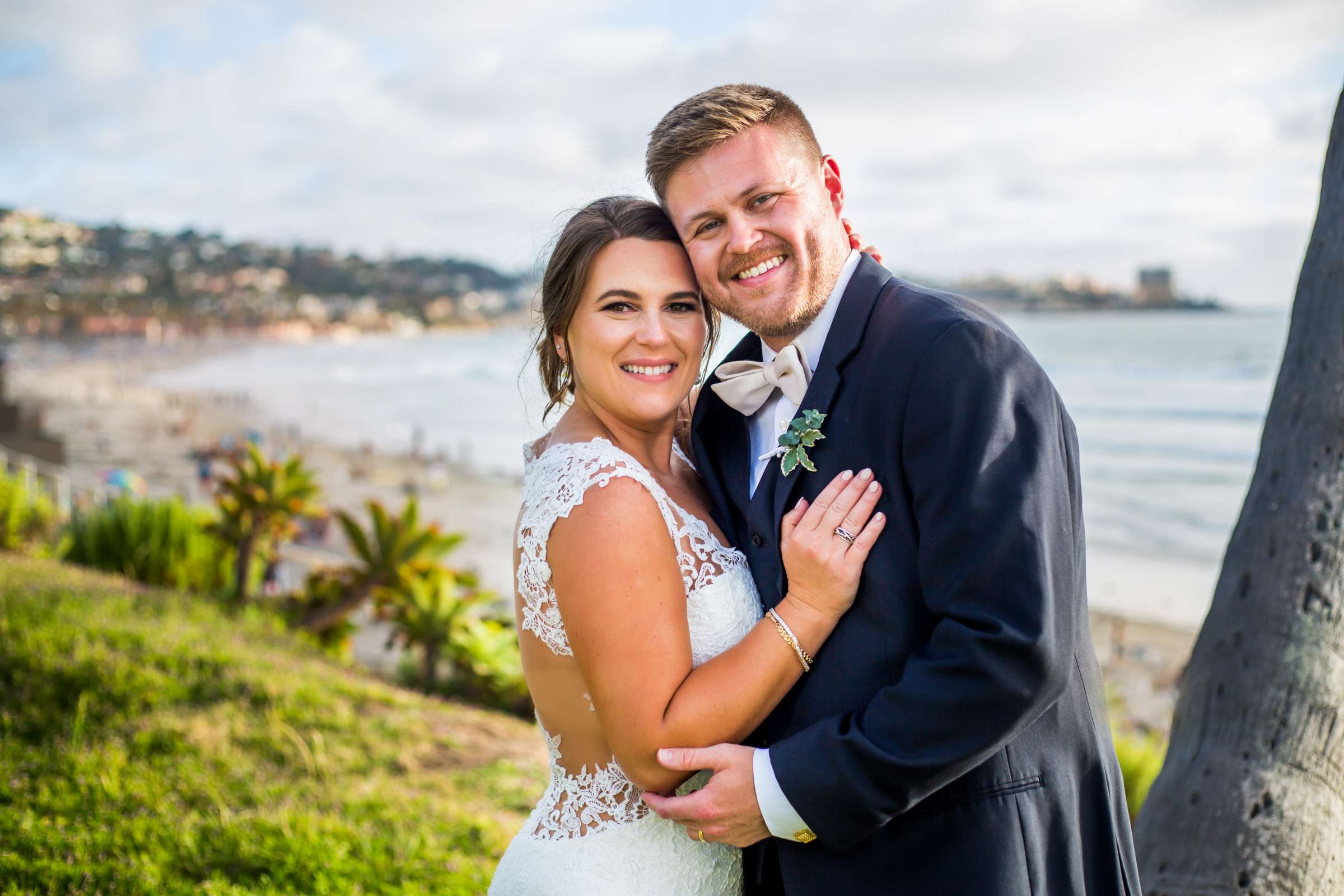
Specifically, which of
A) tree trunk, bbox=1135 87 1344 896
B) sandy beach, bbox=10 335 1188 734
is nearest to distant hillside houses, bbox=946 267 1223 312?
sandy beach, bbox=10 335 1188 734

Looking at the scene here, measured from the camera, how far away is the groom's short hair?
8.35ft

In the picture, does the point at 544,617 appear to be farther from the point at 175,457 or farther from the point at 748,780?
the point at 175,457

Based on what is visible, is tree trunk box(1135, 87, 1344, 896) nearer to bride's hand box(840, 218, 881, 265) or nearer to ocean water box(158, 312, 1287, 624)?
bride's hand box(840, 218, 881, 265)

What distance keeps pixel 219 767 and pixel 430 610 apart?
3.11m

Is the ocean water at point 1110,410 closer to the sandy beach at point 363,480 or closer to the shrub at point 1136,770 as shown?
the sandy beach at point 363,480

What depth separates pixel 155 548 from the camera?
343 inches

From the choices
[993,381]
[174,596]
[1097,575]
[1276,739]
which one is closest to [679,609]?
[993,381]

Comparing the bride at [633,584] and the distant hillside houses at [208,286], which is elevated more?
the distant hillside houses at [208,286]

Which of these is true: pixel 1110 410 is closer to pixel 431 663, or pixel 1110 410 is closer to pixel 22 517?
pixel 431 663

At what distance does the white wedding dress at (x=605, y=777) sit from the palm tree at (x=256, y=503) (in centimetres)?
589

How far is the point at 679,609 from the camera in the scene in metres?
2.36

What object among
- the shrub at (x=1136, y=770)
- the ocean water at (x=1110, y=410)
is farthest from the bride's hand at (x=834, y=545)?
the shrub at (x=1136, y=770)

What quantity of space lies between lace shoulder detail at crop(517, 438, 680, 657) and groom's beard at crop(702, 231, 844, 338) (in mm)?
485

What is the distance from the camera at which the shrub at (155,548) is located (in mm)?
8617
